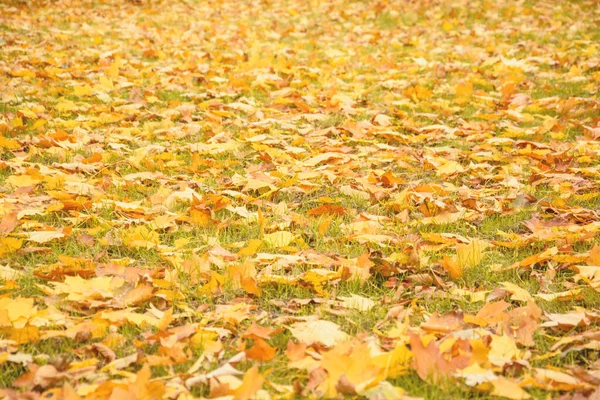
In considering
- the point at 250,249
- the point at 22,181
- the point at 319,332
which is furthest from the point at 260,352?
the point at 22,181

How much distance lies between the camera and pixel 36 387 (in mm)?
1564

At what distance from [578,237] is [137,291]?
5.35 feet

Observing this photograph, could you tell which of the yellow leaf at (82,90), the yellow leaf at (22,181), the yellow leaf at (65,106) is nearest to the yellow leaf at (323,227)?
the yellow leaf at (22,181)

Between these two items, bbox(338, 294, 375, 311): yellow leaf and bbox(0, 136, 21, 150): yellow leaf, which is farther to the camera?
bbox(0, 136, 21, 150): yellow leaf

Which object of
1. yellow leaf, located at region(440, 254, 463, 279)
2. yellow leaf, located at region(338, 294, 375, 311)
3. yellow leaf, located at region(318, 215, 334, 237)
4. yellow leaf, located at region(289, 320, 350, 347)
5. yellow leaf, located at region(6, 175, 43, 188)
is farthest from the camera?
yellow leaf, located at region(6, 175, 43, 188)

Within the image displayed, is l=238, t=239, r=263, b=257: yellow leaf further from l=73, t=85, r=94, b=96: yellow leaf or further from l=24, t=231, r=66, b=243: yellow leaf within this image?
l=73, t=85, r=94, b=96: yellow leaf

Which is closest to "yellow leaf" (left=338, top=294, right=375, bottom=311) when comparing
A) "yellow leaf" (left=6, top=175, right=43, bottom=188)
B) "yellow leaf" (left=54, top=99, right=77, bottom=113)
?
"yellow leaf" (left=6, top=175, right=43, bottom=188)

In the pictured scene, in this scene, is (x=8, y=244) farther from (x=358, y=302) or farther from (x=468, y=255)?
(x=468, y=255)

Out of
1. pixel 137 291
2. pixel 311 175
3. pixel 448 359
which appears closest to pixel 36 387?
pixel 137 291

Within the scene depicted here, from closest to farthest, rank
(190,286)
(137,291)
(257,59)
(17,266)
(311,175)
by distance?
(137,291)
(190,286)
(17,266)
(311,175)
(257,59)

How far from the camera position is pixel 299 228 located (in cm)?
257

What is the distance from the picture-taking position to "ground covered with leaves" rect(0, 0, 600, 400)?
1.62 meters

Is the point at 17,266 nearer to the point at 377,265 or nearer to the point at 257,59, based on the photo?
the point at 377,265

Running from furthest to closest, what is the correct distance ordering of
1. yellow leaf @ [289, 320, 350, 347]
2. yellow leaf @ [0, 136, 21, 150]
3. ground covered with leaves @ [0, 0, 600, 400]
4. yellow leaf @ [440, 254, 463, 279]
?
1. yellow leaf @ [0, 136, 21, 150]
2. yellow leaf @ [440, 254, 463, 279]
3. yellow leaf @ [289, 320, 350, 347]
4. ground covered with leaves @ [0, 0, 600, 400]
